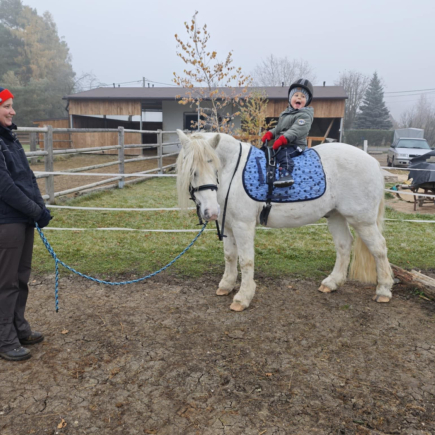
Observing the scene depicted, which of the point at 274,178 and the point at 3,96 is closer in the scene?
the point at 3,96

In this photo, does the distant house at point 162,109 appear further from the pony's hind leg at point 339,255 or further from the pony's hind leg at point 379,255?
the pony's hind leg at point 379,255

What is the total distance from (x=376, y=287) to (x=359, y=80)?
2352 inches

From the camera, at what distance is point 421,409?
7.29 ft

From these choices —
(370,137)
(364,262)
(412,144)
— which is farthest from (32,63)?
(364,262)

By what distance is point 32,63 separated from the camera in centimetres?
4112

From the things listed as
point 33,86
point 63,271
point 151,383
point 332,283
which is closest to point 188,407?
point 151,383

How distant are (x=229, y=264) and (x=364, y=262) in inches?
58.3

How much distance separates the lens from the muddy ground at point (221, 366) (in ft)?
6.98

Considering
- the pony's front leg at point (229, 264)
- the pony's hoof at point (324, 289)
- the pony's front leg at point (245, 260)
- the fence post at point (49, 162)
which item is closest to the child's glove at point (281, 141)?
the pony's front leg at point (245, 260)

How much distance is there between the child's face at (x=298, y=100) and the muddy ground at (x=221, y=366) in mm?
1944

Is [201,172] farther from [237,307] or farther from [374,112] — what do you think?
[374,112]

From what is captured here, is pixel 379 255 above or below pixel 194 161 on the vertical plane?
below

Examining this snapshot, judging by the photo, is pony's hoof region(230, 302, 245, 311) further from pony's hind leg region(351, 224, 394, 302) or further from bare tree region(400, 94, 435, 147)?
bare tree region(400, 94, 435, 147)

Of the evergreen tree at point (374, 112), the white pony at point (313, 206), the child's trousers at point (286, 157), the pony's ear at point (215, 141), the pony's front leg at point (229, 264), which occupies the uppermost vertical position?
the evergreen tree at point (374, 112)
